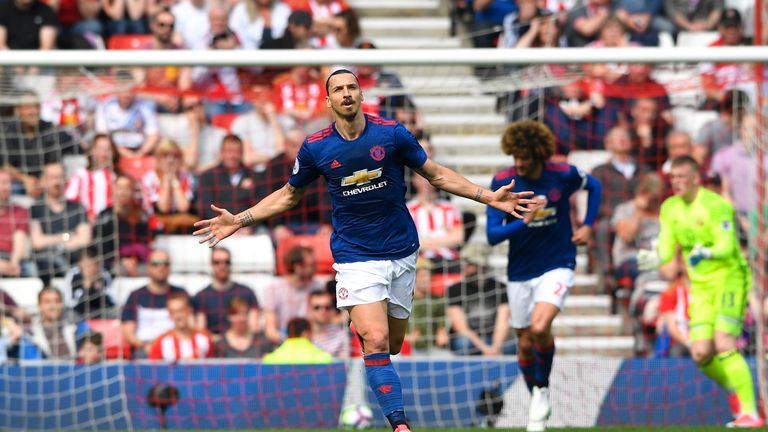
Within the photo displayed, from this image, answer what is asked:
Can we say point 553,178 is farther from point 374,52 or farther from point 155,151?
point 155,151

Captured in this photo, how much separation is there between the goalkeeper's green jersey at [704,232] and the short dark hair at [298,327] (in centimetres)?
346

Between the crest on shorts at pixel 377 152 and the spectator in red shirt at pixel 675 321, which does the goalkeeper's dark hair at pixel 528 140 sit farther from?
the spectator in red shirt at pixel 675 321

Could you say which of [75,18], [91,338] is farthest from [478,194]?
[75,18]

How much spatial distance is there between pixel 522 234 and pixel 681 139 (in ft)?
12.8

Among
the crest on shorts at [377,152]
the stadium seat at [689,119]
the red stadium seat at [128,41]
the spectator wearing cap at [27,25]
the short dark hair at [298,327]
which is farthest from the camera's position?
the red stadium seat at [128,41]

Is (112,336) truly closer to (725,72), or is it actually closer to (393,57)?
(393,57)

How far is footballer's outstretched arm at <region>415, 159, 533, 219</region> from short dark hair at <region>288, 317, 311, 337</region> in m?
4.36

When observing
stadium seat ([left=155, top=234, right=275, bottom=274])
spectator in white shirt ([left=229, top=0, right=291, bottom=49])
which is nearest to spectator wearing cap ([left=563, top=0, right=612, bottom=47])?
spectator in white shirt ([left=229, top=0, right=291, bottom=49])

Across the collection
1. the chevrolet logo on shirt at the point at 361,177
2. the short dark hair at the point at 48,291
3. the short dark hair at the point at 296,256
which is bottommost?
the short dark hair at the point at 48,291

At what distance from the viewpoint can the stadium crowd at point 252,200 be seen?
1202 centimetres

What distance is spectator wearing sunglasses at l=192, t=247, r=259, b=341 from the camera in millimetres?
12016

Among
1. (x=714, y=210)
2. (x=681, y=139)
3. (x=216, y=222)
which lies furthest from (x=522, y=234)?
(x=681, y=139)

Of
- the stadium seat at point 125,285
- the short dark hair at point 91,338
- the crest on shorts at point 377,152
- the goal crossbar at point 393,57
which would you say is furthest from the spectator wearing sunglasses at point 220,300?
the crest on shorts at point 377,152

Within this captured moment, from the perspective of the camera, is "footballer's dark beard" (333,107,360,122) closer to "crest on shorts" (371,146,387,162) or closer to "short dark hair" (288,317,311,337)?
"crest on shorts" (371,146,387,162)
